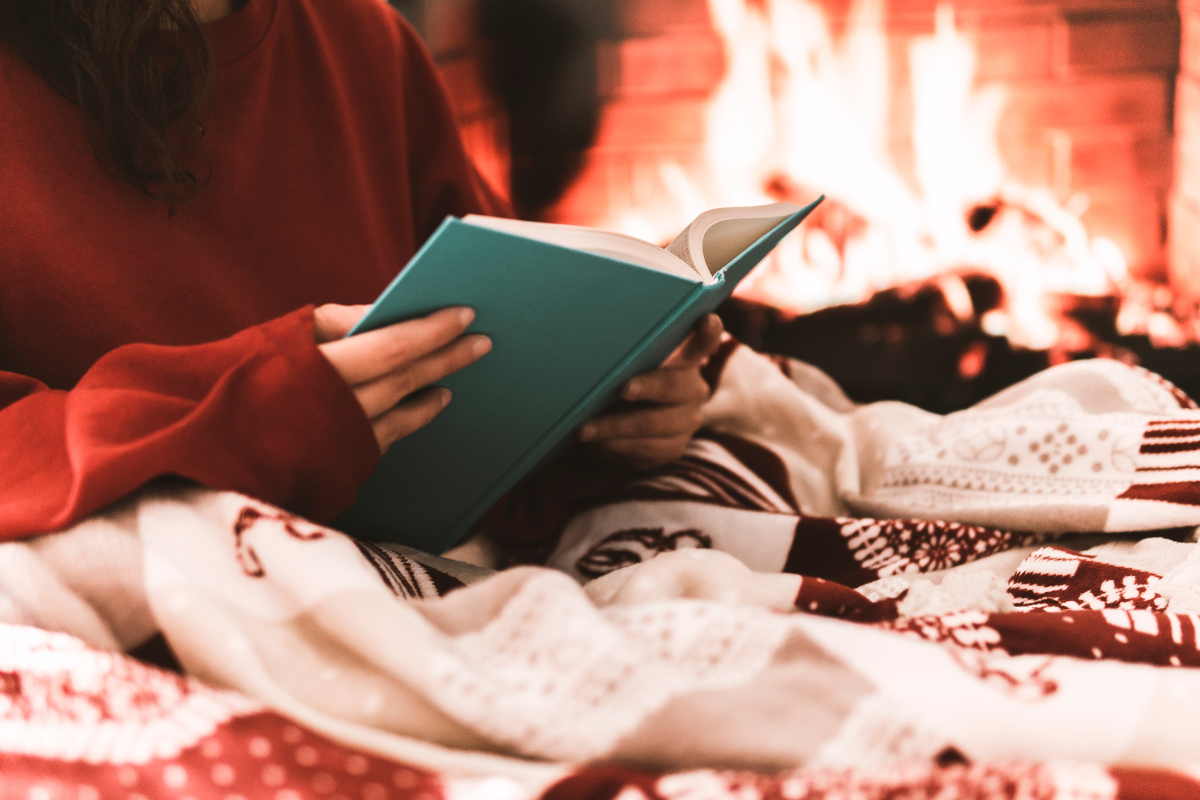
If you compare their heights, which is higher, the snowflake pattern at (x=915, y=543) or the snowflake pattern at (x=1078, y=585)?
the snowflake pattern at (x=1078, y=585)

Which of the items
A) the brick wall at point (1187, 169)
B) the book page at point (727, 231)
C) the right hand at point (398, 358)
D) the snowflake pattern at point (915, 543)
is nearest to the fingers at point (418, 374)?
the right hand at point (398, 358)

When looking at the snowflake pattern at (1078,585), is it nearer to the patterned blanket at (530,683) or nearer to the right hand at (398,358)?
the patterned blanket at (530,683)

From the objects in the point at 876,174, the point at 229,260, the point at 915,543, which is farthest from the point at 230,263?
the point at 876,174

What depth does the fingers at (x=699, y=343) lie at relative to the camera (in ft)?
2.02

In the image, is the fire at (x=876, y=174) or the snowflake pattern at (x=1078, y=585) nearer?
the snowflake pattern at (x=1078, y=585)

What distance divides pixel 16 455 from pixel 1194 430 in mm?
706

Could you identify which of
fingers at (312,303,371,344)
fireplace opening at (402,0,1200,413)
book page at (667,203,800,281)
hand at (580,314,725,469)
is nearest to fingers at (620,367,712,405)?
hand at (580,314,725,469)

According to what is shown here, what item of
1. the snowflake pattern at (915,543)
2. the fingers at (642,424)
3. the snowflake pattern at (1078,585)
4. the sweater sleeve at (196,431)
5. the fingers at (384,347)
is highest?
the fingers at (384,347)

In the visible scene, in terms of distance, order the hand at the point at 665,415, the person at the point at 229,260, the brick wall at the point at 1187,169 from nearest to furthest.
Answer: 1. the person at the point at 229,260
2. the hand at the point at 665,415
3. the brick wall at the point at 1187,169

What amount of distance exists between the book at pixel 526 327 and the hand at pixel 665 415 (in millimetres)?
23

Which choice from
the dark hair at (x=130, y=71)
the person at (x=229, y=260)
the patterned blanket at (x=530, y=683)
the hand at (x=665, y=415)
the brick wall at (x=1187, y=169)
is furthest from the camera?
the brick wall at (x=1187, y=169)

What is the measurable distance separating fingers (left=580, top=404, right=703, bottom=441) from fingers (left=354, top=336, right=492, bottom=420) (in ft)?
0.63

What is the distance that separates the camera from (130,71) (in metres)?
0.50

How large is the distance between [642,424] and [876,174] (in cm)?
102
